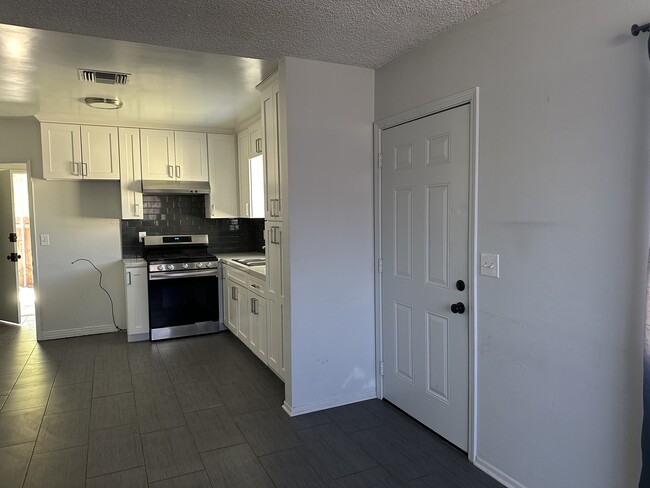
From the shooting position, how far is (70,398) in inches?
135

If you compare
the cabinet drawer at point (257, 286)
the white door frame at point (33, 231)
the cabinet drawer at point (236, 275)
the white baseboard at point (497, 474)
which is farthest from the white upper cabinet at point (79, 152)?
the white baseboard at point (497, 474)

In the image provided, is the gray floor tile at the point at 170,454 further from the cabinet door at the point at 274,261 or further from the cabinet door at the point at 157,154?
the cabinet door at the point at 157,154

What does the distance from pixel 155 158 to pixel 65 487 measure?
358cm

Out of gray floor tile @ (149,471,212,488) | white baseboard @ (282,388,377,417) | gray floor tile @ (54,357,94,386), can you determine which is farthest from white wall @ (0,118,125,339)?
gray floor tile @ (149,471,212,488)

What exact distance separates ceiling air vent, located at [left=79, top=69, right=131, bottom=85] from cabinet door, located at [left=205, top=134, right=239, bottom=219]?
1.85 metres

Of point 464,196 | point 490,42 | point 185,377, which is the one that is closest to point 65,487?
point 185,377

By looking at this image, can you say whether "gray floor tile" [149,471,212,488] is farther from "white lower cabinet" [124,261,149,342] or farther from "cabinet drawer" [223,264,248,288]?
"white lower cabinet" [124,261,149,342]

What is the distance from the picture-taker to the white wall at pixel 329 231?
3004mm

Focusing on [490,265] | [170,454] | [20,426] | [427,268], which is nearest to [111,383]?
[20,426]

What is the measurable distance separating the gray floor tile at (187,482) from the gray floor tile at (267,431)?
13.8 inches

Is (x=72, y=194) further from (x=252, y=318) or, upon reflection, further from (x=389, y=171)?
(x=389, y=171)

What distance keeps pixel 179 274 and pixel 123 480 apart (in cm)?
276

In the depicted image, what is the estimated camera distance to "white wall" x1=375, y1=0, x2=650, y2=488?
66.4 inches

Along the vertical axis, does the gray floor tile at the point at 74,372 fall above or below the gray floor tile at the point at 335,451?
above
